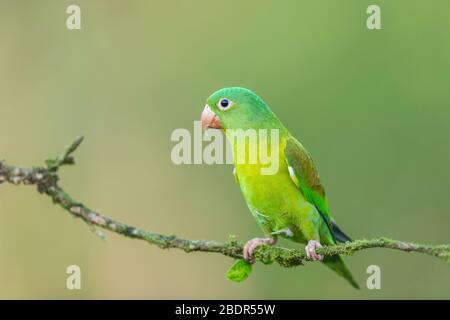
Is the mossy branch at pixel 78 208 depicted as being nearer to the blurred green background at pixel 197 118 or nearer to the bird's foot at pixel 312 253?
the bird's foot at pixel 312 253

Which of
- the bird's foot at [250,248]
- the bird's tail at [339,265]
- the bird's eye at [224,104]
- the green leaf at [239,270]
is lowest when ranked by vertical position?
the bird's tail at [339,265]

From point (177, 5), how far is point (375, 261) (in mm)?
4575

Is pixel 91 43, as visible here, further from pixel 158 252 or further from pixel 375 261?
pixel 375 261

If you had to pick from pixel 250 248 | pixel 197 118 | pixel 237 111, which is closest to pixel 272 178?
pixel 237 111

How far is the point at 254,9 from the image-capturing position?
1006 centimetres

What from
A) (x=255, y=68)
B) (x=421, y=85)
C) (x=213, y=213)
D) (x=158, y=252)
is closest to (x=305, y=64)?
(x=255, y=68)

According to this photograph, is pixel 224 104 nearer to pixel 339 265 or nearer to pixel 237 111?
pixel 237 111

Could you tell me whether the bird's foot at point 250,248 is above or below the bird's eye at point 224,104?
below

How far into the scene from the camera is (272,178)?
4316mm

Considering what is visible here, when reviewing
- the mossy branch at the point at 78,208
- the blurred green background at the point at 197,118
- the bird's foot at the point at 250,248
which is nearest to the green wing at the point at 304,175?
the bird's foot at the point at 250,248

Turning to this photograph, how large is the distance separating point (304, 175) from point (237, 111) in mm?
587

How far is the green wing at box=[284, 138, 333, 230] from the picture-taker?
438 cm

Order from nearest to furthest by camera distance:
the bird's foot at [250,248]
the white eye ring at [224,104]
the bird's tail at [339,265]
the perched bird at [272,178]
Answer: the bird's foot at [250,248], the perched bird at [272,178], the white eye ring at [224,104], the bird's tail at [339,265]

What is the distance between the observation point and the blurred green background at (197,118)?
8.22 m
